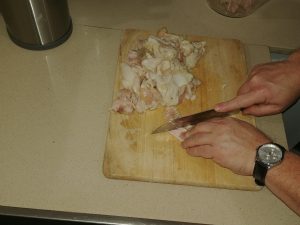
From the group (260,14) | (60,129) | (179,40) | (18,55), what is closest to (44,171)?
(60,129)

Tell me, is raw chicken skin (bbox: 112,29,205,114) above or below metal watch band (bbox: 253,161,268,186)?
above

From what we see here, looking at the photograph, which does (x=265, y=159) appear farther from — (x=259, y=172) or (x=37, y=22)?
(x=37, y=22)

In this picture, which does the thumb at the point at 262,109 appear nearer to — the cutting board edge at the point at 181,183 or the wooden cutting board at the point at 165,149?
the wooden cutting board at the point at 165,149

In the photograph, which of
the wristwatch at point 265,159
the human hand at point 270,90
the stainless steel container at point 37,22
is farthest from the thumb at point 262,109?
the stainless steel container at point 37,22

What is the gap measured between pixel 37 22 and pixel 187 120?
0.53 metres

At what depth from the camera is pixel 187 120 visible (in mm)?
926

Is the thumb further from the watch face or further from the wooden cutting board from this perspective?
the watch face

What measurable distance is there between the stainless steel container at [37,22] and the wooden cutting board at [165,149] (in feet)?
0.73

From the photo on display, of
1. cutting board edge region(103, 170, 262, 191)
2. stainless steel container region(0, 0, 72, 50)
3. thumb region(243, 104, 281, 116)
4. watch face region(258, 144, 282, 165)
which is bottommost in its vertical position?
cutting board edge region(103, 170, 262, 191)

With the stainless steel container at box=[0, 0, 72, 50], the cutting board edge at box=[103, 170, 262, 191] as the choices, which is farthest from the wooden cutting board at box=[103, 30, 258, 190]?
the stainless steel container at box=[0, 0, 72, 50]

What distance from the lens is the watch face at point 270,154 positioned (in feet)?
2.61

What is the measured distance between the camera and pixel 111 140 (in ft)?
2.88

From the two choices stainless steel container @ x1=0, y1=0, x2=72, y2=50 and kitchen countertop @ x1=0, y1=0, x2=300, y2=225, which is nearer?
kitchen countertop @ x1=0, y1=0, x2=300, y2=225

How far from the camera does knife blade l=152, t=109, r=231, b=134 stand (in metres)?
0.91
